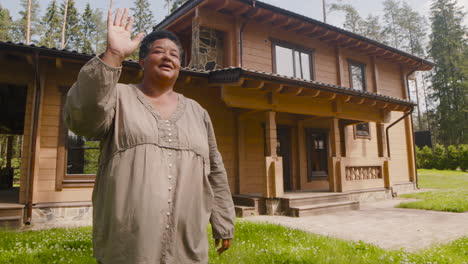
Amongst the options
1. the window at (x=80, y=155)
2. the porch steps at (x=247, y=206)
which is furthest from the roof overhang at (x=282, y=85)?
the window at (x=80, y=155)

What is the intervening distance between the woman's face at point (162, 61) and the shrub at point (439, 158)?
1106 inches

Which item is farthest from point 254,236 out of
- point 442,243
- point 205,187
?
point 205,187

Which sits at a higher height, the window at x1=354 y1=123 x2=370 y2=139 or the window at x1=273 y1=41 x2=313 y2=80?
the window at x1=273 y1=41 x2=313 y2=80

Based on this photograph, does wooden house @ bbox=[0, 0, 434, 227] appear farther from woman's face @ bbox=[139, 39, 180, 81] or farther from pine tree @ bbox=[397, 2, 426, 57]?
pine tree @ bbox=[397, 2, 426, 57]

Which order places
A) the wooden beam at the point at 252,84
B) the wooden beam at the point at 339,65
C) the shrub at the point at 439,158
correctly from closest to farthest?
the wooden beam at the point at 252,84 < the wooden beam at the point at 339,65 < the shrub at the point at 439,158

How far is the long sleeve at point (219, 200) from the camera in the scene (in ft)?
5.93

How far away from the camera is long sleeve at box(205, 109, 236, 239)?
5.93ft

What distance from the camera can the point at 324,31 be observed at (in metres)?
9.98

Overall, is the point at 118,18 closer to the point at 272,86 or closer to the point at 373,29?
the point at 272,86

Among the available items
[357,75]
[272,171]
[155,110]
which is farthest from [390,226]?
[357,75]

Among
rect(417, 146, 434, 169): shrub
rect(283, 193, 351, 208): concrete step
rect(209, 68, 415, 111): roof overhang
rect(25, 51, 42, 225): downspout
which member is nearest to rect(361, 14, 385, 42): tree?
rect(417, 146, 434, 169): shrub

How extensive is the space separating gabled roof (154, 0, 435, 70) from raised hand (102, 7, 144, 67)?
285 inches

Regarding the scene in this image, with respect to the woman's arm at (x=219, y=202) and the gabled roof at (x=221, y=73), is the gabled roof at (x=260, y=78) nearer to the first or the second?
the gabled roof at (x=221, y=73)

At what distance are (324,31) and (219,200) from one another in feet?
31.0
